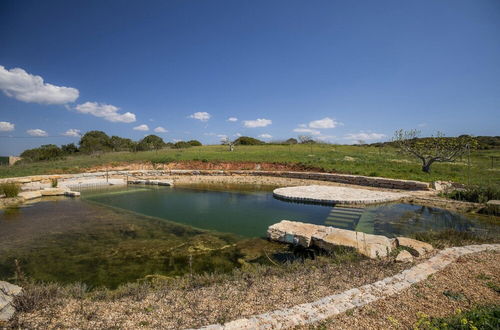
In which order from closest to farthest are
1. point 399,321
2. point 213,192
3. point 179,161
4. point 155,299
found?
point 399,321 < point 155,299 < point 213,192 < point 179,161

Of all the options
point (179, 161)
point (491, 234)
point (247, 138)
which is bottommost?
point (491, 234)

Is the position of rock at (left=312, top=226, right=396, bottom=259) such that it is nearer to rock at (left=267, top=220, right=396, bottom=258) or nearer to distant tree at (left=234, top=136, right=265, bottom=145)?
rock at (left=267, top=220, right=396, bottom=258)

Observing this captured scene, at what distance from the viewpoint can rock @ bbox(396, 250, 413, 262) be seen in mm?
4395

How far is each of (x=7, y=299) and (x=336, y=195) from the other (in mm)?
10375

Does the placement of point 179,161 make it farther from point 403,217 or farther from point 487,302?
point 487,302

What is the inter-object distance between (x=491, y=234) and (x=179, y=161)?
2148 centimetres

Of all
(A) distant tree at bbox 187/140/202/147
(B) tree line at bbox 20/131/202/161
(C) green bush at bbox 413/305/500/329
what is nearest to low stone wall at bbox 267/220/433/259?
(C) green bush at bbox 413/305/500/329

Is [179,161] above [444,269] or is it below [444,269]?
above

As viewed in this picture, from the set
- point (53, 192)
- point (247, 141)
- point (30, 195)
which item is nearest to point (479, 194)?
point (53, 192)

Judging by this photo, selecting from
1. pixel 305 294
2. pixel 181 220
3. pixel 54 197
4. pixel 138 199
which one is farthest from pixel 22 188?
pixel 305 294

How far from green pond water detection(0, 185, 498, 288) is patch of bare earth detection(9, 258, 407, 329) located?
695 millimetres

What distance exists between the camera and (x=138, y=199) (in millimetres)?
12078

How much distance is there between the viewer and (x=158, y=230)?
7398mm

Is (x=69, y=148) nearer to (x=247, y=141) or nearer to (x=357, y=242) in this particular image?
(x=247, y=141)
